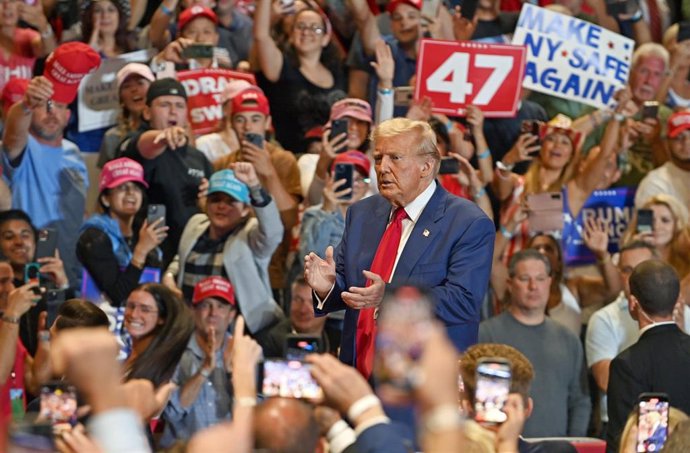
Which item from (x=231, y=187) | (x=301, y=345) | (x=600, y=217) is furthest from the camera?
(x=600, y=217)

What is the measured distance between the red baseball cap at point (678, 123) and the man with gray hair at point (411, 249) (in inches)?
147

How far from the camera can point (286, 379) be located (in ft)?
13.1

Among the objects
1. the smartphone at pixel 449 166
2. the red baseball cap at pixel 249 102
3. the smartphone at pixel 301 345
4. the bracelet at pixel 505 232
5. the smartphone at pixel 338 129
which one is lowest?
the bracelet at pixel 505 232

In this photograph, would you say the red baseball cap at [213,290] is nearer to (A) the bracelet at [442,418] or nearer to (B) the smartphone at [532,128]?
(B) the smartphone at [532,128]

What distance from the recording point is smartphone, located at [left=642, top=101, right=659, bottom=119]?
9023 mm

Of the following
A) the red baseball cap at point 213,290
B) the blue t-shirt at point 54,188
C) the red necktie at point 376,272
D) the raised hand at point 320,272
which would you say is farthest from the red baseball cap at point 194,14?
the raised hand at point 320,272

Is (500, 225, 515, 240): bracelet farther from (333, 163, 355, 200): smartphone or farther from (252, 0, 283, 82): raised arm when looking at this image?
(252, 0, 283, 82): raised arm

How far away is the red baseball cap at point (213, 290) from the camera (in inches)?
283

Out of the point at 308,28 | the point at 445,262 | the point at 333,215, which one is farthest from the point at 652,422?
the point at 308,28

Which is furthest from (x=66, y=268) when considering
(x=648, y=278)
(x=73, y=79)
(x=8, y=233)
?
(x=648, y=278)

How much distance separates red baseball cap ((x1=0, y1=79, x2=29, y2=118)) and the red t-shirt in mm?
277

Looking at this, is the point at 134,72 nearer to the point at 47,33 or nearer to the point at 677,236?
the point at 47,33

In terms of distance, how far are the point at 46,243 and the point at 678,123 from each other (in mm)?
3893

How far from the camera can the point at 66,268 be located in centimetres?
782
